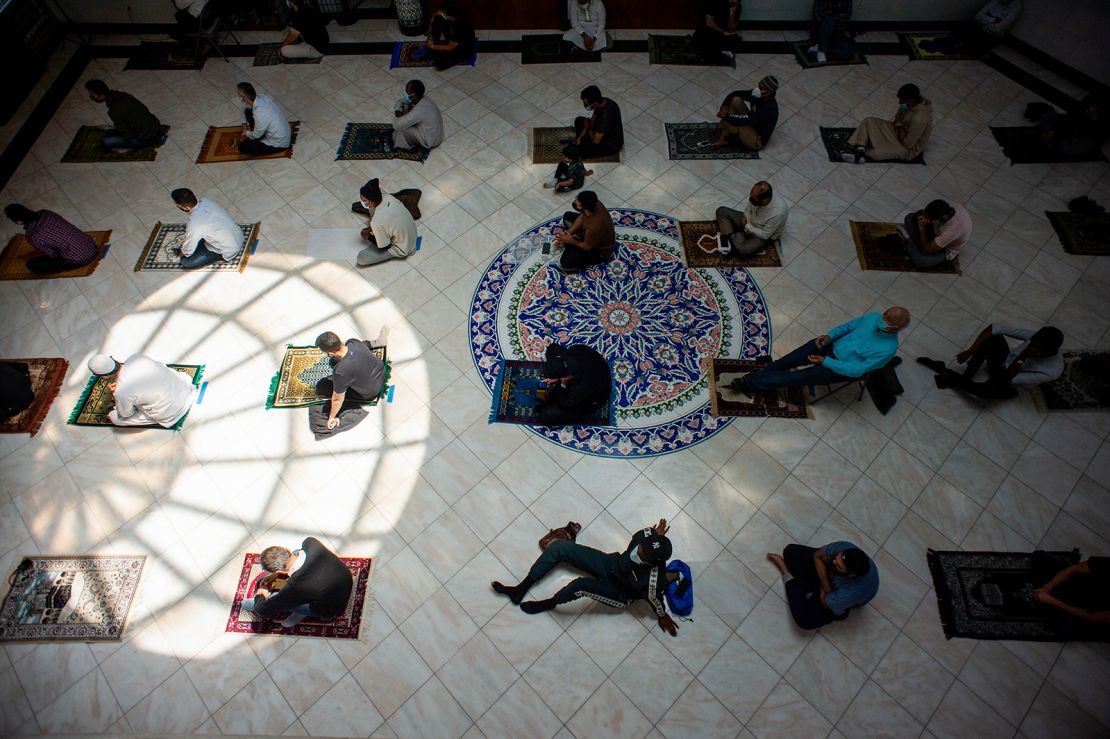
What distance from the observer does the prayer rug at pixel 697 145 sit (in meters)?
7.51

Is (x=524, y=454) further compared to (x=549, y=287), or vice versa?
(x=549, y=287)

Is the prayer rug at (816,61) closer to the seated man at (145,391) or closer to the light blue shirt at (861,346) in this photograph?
the light blue shirt at (861,346)

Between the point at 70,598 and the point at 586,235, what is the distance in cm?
539

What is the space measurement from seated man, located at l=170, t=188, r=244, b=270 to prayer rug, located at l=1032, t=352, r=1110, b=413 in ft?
26.7

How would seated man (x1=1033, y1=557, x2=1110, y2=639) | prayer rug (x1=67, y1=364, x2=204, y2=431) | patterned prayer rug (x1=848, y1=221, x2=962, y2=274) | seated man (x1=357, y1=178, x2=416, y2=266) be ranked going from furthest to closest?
patterned prayer rug (x1=848, y1=221, x2=962, y2=274) → seated man (x1=357, y1=178, x2=416, y2=266) → prayer rug (x1=67, y1=364, x2=204, y2=431) → seated man (x1=1033, y1=557, x2=1110, y2=639)

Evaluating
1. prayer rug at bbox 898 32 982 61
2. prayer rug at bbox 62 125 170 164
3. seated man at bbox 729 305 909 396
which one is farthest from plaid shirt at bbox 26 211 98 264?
prayer rug at bbox 898 32 982 61

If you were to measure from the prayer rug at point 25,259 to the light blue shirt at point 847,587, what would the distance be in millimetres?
7779

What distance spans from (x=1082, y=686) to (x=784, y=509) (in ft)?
7.55

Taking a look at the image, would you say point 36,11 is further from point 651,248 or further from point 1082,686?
point 1082,686

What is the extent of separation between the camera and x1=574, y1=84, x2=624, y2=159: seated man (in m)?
6.93

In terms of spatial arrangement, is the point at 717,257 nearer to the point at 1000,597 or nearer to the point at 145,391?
the point at 1000,597

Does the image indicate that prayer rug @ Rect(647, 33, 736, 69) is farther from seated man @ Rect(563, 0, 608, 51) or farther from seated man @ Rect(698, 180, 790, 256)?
seated man @ Rect(698, 180, 790, 256)

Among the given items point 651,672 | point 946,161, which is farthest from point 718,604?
point 946,161

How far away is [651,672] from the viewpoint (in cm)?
448
